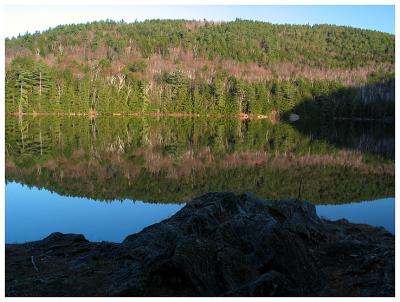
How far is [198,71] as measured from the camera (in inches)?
4963

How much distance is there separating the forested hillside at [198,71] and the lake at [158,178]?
40006 mm

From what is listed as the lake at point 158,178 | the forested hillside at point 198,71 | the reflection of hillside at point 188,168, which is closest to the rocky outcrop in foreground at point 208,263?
the lake at point 158,178

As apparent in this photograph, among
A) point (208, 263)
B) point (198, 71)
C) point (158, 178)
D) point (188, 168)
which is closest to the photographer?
point (208, 263)

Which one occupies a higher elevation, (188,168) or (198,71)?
(198,71)

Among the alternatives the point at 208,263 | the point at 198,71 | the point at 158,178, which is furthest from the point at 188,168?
the point at 198,71

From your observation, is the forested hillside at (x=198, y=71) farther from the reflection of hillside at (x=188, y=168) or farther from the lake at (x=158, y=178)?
the lake at (x=158, y=178)

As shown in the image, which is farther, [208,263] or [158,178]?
[158,178]

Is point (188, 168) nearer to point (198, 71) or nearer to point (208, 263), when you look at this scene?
point (208, 263)

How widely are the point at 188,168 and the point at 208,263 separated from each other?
19110mm

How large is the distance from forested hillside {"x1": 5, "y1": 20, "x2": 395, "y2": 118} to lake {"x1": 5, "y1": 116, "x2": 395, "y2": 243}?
40.0m

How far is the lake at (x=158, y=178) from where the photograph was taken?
54.7 feet

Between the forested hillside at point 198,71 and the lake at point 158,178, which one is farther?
the forested hillside at point 198,71

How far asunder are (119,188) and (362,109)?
73.4 meters

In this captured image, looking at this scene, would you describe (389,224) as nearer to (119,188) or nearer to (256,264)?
(256,264)
